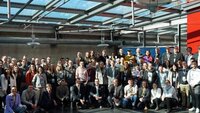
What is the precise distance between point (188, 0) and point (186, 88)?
386cm

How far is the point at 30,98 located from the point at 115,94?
Answer: 2934 mm

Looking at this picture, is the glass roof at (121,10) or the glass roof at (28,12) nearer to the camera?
the glass roof at (28,12)

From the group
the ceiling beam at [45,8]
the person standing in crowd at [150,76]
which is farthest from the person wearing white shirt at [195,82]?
the ceiling beam at [45,8]

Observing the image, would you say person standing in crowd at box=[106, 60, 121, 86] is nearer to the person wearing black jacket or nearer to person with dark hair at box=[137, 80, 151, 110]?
the person wearing black jacket

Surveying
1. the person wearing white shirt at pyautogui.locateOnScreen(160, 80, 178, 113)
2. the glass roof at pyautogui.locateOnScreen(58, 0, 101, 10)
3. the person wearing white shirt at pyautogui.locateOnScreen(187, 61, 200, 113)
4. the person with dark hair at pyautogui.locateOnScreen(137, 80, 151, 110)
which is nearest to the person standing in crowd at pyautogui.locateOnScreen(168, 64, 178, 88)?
the person wearing white shirt at pyautogui.locateOnScreen(160, 80, 178, 113)

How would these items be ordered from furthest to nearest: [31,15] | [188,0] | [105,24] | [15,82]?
[105,24], [31,15], [188,0], [15,82]

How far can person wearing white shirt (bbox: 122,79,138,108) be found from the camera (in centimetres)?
1109

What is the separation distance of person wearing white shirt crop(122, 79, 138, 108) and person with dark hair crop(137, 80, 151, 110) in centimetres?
18

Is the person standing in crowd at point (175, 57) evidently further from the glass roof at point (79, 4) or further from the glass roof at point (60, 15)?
the glass roof at point (60, 15)

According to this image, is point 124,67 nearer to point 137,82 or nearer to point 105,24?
point 137,82

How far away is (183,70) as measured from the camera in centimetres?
1061

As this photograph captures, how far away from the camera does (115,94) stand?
1123cm

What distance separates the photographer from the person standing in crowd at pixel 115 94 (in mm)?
11146

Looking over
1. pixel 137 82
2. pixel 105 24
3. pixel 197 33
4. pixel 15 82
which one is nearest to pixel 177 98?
pixel 137 82
